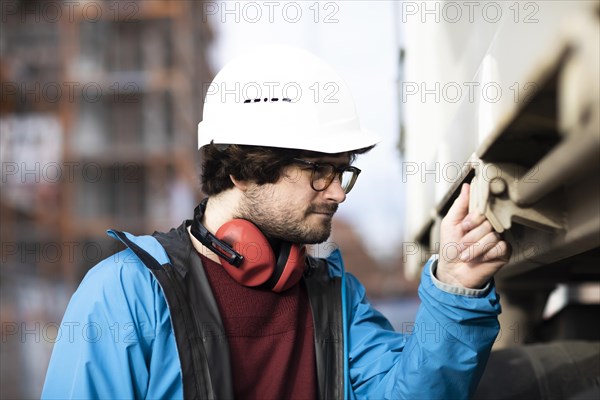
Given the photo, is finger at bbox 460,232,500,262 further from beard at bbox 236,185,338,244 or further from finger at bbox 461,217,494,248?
beard at bbox 236,185,338,244

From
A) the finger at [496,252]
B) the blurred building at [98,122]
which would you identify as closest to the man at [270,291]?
the finger at [496,252]

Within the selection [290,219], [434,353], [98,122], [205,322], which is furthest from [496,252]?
[98,122]

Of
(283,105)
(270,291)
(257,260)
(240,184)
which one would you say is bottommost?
(270,291)

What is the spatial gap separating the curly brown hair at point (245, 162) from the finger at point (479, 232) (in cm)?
63

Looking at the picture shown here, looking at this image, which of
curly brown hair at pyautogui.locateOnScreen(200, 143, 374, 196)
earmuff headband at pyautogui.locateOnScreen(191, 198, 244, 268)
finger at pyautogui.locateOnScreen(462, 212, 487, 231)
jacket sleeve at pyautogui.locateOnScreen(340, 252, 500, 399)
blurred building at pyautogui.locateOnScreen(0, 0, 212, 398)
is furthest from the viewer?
blurred building at pyautogui.locateOnScreen(0, 0, 212, 398)

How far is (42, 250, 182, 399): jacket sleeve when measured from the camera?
Answer: 6.20 ft

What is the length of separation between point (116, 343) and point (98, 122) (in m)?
30.5

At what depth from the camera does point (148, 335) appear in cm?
196

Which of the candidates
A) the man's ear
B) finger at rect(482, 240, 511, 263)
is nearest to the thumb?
finger at rect(482, 240, 511, 263)

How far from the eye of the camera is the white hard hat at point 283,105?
89.9 inches

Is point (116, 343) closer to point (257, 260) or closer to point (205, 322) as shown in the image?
point (205, 322)

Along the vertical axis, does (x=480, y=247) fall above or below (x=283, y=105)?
below

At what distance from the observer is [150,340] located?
1.96 m

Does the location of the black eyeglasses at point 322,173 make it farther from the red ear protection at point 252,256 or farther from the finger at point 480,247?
the finger at point 480,247
